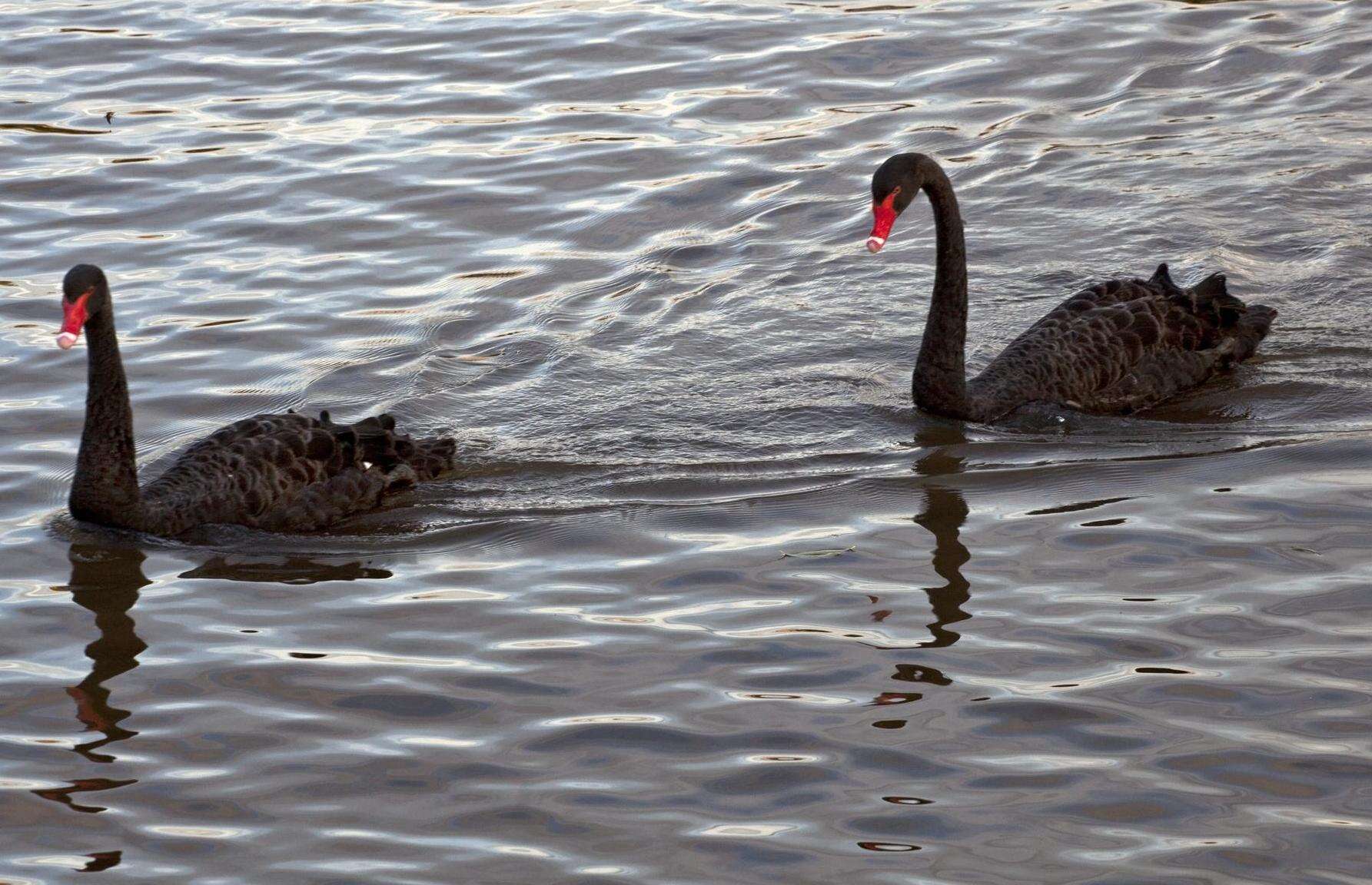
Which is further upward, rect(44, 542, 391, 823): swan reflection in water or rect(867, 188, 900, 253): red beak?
rect(867, 188, 900, 253): red beak

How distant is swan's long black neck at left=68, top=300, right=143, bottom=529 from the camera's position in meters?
6.59

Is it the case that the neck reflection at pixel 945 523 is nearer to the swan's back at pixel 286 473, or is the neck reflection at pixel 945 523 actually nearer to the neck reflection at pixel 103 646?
the swan's back at pixel 286 473

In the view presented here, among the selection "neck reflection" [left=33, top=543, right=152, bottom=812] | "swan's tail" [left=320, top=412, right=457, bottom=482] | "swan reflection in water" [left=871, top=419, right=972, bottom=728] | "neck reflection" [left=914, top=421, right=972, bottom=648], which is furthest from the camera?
"swan's tail" [left=320, top=412, right=457, bottom=482]

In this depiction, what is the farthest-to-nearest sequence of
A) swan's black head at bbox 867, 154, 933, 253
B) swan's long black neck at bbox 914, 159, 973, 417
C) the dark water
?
1. swan's long black neck at bbox 914, 159, 973, 417
2. swan's black head at bbox 867, 154, 933, 253
3. the dark water

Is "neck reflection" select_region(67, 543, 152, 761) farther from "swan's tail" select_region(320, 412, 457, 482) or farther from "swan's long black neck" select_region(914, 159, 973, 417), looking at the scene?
"swan's long black neck" select_region(914, 159, 973, 417)

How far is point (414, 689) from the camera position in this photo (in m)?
5.54

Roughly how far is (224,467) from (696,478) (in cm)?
177

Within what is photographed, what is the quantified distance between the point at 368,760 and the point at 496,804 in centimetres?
47

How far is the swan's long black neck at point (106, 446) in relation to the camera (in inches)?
259

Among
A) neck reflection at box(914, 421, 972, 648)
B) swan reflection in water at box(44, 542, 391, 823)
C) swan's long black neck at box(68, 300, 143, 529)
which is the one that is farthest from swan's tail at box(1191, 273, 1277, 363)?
swan's long black neck at box(68, 300, 143, 529)

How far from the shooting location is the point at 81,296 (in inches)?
253

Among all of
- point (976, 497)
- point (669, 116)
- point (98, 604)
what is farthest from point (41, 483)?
point (669, 116)

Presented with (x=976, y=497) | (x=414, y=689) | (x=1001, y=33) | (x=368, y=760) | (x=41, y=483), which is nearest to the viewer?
(x=368, y=760)

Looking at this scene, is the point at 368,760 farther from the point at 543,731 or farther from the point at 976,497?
the point at 976,497
